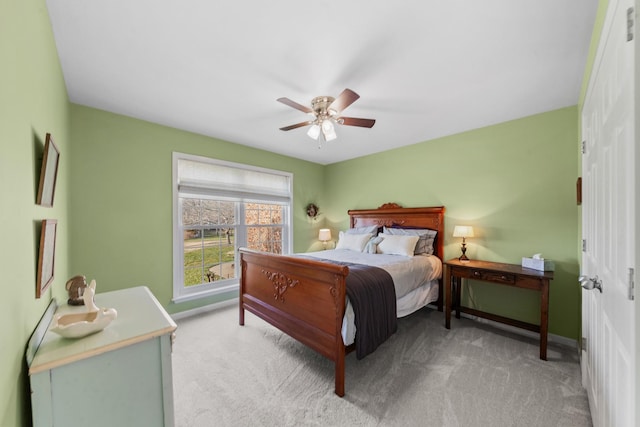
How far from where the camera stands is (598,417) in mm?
1379

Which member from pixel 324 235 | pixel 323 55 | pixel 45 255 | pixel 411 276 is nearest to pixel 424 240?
pixel 411 276

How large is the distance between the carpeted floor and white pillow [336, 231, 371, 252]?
1416mm

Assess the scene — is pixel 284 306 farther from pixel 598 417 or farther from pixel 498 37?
pixel 498 37

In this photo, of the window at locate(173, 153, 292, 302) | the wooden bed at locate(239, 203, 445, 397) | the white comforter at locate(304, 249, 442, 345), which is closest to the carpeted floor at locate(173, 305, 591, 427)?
the wooden bed at locate(239, 203, 445, 397)

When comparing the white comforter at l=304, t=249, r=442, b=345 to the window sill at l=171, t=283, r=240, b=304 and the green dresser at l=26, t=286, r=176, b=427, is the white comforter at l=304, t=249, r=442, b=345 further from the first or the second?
the green dresser at l=26, t=286, r=176, b=427

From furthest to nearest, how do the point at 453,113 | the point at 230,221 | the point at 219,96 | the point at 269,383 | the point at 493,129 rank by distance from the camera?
the point at 230,221
the point at 493,129
the point at 453,113
the point at 219,96
the point at 269,383

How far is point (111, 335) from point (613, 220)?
2.31 m

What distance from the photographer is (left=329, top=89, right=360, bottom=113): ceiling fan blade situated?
6.17 feet

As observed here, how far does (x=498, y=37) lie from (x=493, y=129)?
5.92ft

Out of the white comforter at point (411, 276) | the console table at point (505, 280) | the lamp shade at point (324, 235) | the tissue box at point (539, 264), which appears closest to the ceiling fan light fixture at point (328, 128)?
the white comforter at point (411, 276)

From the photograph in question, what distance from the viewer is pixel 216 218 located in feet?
12.2

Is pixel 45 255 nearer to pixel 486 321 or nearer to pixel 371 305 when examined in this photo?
pixel 371 305

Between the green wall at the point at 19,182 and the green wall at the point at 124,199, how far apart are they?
1577mm

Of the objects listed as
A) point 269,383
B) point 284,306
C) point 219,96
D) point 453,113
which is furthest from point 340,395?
point 453,113
